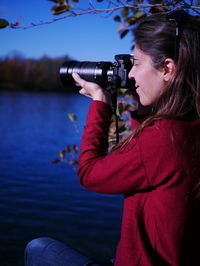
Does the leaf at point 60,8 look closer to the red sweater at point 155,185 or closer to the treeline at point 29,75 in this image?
the red sweater at point 155,185

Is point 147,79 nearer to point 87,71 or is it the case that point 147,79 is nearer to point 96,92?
point 96,92

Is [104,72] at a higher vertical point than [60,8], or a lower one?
lower

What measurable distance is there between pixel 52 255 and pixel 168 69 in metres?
0.83

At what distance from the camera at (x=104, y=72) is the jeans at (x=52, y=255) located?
673mm

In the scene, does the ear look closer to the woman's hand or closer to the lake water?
the woman's hand

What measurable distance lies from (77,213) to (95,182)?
161 inches

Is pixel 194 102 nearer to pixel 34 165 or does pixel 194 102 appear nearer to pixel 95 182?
pixel 95 182

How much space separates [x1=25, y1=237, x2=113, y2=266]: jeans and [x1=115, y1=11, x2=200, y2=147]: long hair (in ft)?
1.67

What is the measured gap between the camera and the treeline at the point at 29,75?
63.3 m

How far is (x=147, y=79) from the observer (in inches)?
50.9

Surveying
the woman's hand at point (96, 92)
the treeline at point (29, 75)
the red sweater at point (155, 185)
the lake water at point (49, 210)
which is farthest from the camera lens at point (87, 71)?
the treeline at point (29, 75)

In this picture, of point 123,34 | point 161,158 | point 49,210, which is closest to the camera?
point 161,158

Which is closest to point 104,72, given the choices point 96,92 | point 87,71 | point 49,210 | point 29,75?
point 87,71

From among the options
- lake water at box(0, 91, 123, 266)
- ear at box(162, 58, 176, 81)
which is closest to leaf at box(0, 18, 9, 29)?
ear at box(162, 58, 176, 81)
